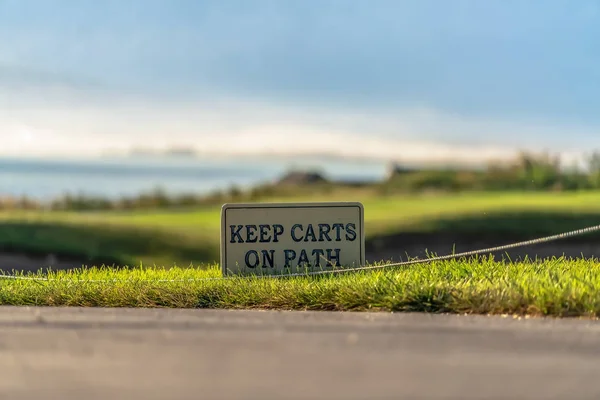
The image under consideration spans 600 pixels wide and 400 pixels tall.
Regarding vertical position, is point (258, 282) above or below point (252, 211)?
below

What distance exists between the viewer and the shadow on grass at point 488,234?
11617 mm

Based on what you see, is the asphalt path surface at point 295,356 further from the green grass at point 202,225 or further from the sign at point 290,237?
the green grass at point 202,225

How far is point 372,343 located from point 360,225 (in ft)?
10.3

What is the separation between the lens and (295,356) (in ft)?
16.9

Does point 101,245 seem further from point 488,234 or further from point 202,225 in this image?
point 488,234

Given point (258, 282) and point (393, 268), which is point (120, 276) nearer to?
point (258, 282)

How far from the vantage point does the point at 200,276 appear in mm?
8602

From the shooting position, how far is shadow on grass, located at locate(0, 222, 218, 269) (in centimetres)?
1207

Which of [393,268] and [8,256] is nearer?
[393,268]

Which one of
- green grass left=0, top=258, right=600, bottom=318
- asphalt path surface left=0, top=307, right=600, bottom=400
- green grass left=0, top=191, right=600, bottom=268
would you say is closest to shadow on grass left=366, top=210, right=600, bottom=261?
A: green grass left=0, top=191, right=600, bottom=268

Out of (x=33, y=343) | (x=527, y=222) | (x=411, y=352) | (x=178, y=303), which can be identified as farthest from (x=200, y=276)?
(x=527, y=222)

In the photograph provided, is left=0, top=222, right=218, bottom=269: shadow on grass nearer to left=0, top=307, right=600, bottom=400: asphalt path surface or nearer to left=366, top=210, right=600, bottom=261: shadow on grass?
left=366, top=210, right=600, bottom=261: shadow on grass

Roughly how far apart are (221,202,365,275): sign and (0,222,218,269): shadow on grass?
3479 mm

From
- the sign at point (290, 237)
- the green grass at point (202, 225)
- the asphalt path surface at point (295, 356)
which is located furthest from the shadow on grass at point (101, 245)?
the asphalt path surface at point (295, 356)
